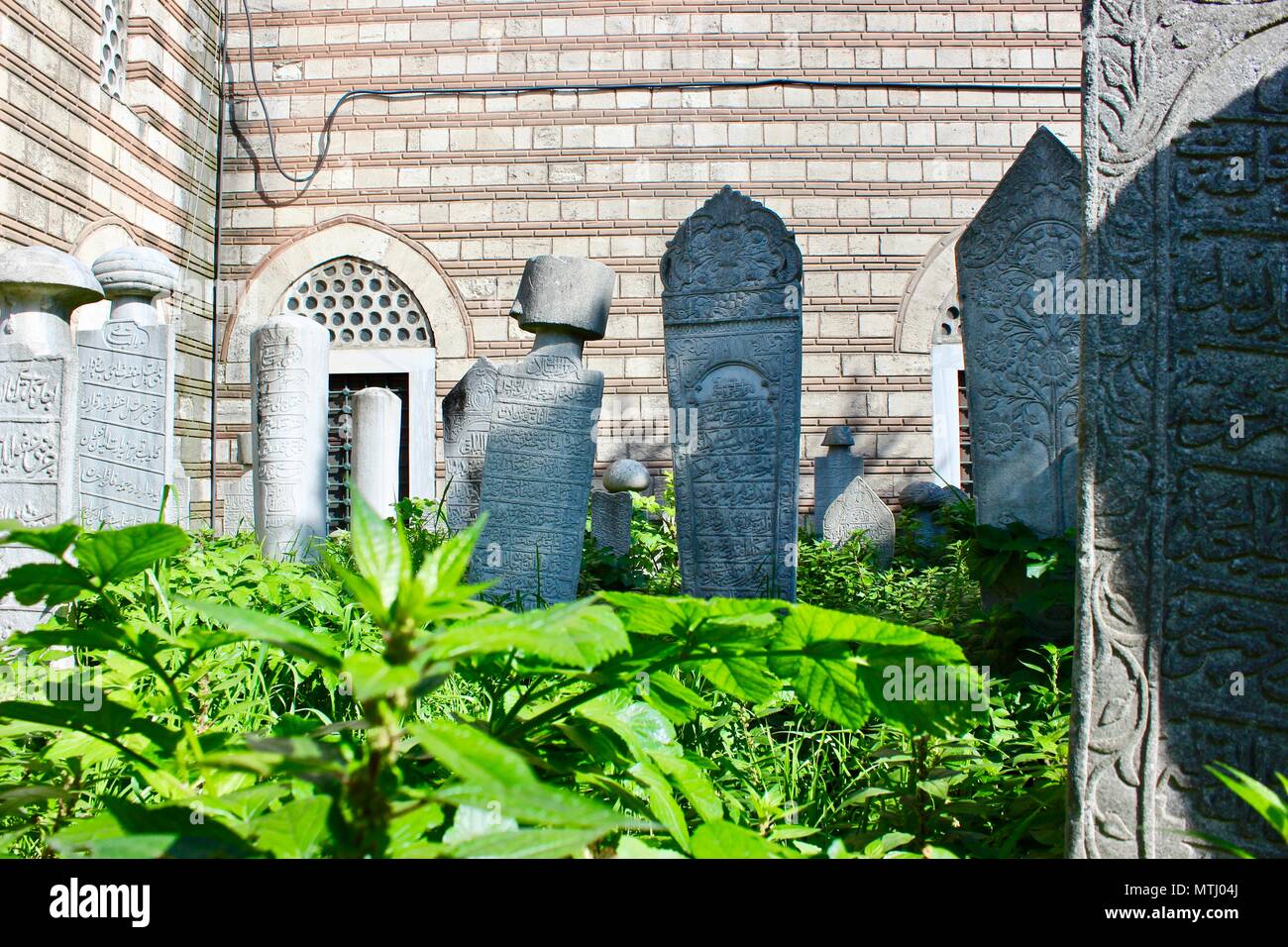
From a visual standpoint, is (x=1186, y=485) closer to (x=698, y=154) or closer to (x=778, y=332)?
(x=778, y=332)

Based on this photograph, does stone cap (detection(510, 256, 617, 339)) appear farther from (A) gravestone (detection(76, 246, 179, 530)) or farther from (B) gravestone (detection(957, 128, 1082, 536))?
(A) gravestone (detection(76, 246, 179, 530))

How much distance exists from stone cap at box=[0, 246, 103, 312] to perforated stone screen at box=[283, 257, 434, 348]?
4620 mm

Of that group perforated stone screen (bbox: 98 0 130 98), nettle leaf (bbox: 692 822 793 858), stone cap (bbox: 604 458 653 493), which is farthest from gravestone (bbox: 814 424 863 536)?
nettle leaf (bbox: 692 822 793 858)

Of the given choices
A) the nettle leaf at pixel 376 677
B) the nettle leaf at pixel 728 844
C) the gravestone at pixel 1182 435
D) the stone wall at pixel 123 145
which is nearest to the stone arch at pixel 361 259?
the stone wall at pixel 123 145

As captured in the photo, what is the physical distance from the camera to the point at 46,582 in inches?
33.1

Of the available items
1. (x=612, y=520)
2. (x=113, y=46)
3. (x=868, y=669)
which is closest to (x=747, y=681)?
(x=868, y=669)

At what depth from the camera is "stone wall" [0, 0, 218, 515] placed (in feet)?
21.7

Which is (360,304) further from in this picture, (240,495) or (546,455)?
(546,455)

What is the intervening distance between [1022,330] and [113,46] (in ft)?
26.4

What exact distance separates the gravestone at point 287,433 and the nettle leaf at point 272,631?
4807 mm

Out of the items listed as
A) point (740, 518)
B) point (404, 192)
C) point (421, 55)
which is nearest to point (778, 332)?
point (740, 518)

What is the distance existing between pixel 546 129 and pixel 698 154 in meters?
1.56

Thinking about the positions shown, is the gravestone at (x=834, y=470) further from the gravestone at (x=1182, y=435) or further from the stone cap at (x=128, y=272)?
the gravestone at (x=1182, y=435)

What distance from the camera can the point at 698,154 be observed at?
29.7 ft
